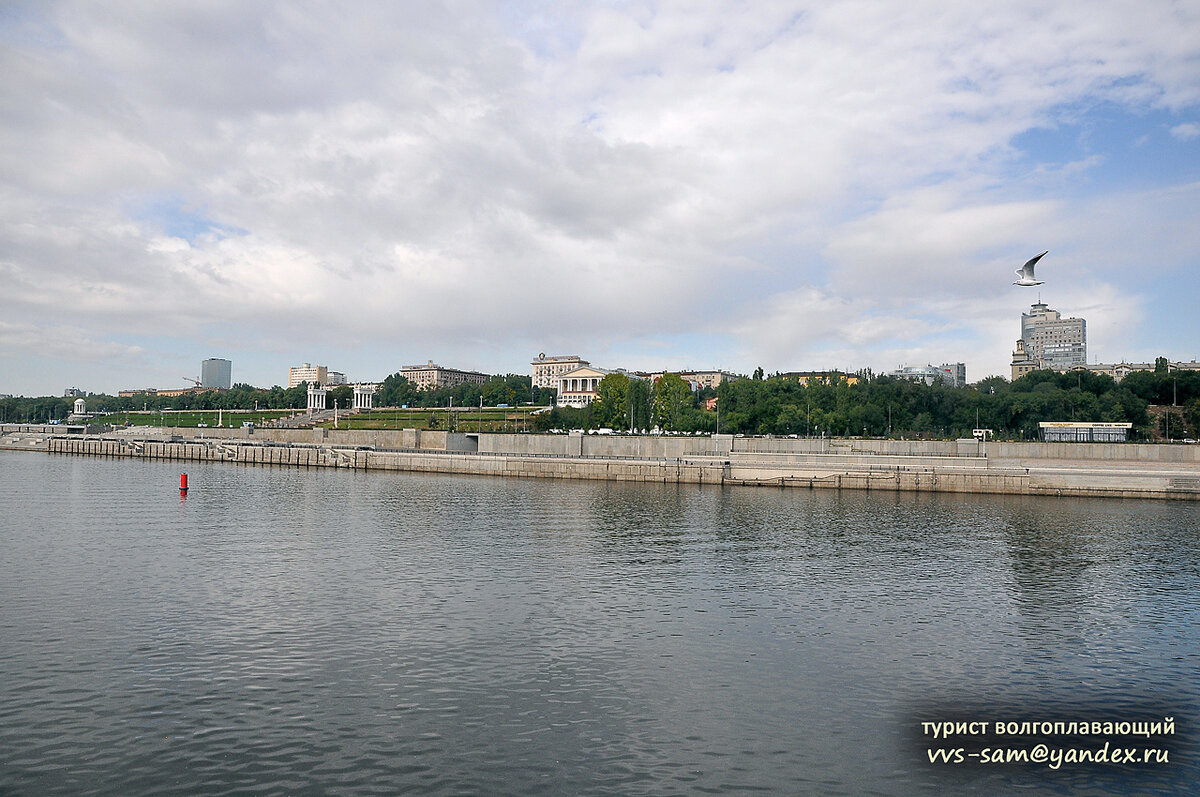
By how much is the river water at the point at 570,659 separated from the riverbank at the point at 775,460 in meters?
26.8

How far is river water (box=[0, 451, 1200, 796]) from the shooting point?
42.9ft

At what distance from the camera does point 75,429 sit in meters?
142

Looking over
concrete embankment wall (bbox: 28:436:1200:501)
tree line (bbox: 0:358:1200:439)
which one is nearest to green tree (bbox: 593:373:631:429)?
tree line (bbox: 0:358:1200:439)

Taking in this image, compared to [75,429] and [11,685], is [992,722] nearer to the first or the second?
[11,685]

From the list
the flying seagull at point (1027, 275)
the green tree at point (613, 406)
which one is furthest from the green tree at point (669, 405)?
the flying seagull at point (1027, 275)

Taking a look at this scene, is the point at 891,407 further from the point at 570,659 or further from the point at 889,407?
the point at 570,659

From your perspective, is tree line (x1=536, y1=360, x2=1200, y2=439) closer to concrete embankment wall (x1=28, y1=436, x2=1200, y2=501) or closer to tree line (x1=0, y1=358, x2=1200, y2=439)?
tree line (x1=0, y1=358, x2=1200, y2=439)

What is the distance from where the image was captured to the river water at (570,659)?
42.9 feet

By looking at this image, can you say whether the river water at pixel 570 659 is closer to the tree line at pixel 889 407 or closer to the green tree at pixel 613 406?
the tree line at pixel 889 407

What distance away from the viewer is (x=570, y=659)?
18328 millimetres

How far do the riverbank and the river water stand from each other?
26.8 m

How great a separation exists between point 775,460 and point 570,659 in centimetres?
5861

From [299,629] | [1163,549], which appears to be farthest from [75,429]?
[1163,549]

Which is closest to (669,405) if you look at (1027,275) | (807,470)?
(807,470)
